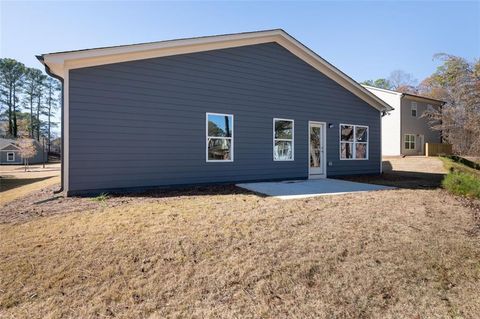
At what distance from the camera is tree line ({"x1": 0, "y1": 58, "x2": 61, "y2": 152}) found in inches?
1661

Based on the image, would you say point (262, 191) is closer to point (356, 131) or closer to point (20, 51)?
point (356, 131)

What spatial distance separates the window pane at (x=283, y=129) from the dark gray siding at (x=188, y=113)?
10.4 inches

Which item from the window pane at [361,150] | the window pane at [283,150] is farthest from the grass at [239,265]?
the window pane at [361,150]

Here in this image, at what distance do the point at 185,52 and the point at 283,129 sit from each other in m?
4.26

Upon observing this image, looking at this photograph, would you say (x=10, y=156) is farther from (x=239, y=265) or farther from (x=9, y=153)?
(x=239, y=265)

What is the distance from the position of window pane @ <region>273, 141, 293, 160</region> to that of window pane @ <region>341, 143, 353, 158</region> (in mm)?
2832

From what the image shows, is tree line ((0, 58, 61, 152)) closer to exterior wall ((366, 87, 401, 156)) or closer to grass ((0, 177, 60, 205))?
grass ((0, 177, 60, 205))


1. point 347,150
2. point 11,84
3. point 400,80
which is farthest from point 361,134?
point 11,84

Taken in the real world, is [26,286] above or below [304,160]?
below

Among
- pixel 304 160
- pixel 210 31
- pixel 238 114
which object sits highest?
pixel 210 31

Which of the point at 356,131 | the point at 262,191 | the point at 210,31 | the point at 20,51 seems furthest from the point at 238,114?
the point at 20,51

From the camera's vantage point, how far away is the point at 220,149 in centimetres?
862

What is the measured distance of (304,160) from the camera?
10.3 m

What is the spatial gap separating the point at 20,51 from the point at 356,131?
→ 13.4 m
